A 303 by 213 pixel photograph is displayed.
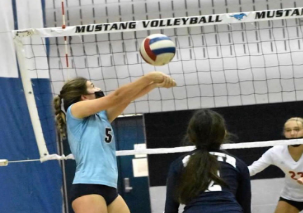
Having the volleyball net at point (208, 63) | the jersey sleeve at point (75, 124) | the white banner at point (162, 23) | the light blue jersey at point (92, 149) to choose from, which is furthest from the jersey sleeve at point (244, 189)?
the volleyball net at point (208, 63)

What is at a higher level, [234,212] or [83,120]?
[83,120]

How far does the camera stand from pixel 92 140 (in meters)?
3.46

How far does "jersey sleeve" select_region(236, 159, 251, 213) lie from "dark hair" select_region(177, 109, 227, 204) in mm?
129

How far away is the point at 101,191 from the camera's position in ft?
11.3

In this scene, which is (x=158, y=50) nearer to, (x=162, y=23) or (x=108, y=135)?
(x=108, y=135)

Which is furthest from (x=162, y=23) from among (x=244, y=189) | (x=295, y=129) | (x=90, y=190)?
(x=244, y=189)

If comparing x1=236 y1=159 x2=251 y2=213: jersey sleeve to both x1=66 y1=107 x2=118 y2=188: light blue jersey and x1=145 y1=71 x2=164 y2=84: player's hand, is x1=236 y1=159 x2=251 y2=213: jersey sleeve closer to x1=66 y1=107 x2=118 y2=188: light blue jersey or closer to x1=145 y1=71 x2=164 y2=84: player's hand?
x1=145 y1=71 x2=164 y2=84: player's hand

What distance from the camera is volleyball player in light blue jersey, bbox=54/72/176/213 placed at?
3.36 m

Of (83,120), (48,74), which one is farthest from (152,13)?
(83,120)

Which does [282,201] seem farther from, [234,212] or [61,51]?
[61,51]

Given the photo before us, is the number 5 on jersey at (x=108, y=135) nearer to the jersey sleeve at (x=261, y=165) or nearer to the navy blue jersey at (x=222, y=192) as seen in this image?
the navy blue jersey at (x=222, y=192)

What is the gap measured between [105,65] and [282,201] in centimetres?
298

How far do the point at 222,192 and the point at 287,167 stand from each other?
9.38 feet

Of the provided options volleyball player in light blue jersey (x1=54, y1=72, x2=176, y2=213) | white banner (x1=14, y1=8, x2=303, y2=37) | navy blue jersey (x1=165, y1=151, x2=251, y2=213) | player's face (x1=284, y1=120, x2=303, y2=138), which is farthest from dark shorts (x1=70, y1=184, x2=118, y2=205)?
player's face (x1=284, y1=120, x2=303, y2=138)
